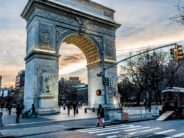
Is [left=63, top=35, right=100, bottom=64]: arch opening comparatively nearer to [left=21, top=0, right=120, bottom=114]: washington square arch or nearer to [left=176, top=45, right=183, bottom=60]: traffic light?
[left=21, top=0, right=120, bottom=114]: washington square arch

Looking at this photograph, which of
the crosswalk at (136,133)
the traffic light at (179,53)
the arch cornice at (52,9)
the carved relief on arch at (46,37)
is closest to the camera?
the crosswalk at (136,133)

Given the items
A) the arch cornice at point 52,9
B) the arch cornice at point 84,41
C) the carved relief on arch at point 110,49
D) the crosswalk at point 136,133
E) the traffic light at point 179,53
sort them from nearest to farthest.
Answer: the crosswalk at point 136,133 < the traffic light at point 179,53 < the arch cornice at point 52,9 < the arch cornice at point 84,41 < the carved relief on arch at point 110,49

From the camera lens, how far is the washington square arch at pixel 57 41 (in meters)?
30.1

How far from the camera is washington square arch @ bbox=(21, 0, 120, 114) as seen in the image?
30.1m

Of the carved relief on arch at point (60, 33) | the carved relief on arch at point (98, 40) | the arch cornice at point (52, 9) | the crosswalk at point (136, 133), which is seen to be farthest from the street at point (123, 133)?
the carved relief on arch at point (98, 40)

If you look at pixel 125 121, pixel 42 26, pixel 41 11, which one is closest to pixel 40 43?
pixel 42 26

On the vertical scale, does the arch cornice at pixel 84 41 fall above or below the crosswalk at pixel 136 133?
above

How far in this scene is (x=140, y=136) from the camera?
12102 mm

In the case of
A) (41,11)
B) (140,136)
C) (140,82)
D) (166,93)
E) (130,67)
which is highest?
(41,11)

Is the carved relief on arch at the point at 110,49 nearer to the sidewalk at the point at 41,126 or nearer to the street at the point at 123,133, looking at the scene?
the sidewalk at the point at 41,126

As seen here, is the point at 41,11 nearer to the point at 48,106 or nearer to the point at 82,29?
the point at 82,29

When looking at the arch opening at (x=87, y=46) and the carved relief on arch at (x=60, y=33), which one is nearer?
the carved relief on arch at (x=60, y=33)

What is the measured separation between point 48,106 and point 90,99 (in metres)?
10.7

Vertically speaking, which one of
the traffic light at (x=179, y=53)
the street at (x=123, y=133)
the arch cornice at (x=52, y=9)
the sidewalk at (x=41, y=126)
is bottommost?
the street at (x=123, y=133)
